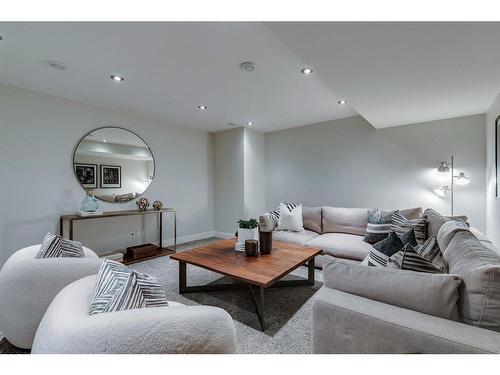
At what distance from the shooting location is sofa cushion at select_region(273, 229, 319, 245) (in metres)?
3.10

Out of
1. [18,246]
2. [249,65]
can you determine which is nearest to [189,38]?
[249,65]

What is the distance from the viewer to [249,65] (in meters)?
2.19

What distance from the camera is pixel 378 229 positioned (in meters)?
2.79

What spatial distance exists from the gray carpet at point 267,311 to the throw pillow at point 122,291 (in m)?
0.92

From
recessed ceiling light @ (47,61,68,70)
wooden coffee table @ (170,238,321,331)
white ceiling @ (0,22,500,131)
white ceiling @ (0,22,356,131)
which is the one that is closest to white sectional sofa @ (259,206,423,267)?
wooden coffee table @ (170,238,321,331)

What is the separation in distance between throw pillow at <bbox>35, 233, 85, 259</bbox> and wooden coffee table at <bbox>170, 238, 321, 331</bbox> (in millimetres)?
797

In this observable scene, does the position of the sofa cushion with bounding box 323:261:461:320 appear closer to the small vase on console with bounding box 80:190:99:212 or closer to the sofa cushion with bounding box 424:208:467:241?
the sofa cushion with bounding box 424:208:467:241

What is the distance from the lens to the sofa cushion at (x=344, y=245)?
2621 millimetres

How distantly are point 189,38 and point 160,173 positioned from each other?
2.79 m

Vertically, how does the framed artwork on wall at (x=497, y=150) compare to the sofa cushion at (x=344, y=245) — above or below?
above

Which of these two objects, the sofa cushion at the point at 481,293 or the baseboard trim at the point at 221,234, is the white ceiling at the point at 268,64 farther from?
the baseboard trim at the point at 221,234

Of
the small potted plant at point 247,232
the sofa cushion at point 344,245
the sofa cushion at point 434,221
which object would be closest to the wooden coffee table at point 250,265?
the small potted plant at point 247,232

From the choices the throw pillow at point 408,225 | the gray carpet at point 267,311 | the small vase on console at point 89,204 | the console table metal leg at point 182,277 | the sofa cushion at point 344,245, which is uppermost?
the small vase on console at point 89,204
